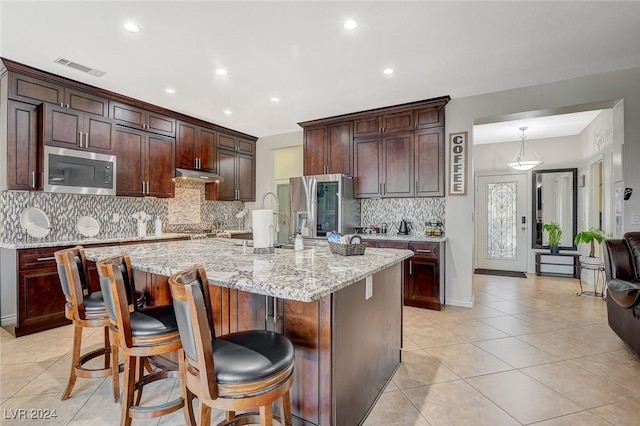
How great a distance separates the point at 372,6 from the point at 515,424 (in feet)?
9.45

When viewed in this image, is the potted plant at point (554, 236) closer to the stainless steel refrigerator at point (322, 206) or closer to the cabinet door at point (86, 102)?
the stainless steel refrigerator at point (322, 206)

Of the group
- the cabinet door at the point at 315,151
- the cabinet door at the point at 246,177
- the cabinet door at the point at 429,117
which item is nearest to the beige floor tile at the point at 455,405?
the cabinet door at the point at 429,117

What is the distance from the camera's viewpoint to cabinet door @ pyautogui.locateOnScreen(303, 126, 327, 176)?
518 cm

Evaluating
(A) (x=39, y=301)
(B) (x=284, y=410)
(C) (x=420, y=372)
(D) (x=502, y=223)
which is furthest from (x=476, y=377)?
(D) (x=502, y=223)

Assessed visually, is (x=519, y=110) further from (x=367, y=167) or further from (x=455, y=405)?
(x=455, y=405)

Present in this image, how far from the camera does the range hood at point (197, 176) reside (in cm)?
471

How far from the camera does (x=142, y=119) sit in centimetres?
435

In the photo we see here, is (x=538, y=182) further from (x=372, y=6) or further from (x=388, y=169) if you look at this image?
(x=372, y=6)

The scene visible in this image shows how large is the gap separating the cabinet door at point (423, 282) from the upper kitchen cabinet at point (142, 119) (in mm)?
3963

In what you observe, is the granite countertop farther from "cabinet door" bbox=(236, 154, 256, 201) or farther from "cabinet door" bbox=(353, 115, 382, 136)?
"cabinet door" bbox=(236, 154, 256, 201)

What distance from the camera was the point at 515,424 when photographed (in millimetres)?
1833

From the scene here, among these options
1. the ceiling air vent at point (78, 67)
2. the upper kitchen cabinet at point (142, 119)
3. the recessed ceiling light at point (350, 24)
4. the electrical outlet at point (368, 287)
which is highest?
the recessed ceiling light at point (350, 24)

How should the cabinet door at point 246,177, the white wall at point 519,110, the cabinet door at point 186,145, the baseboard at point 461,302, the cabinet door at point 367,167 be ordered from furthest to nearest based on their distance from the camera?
1. the cabinet door at point 246,177
2. the cabinet door at point 186,145
3. the cabinet door at point 367,167
4. the baseboard at point 461,302
5. the white wall at point 519,110

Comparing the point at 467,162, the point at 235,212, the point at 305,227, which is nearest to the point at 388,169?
the point at 467,162
